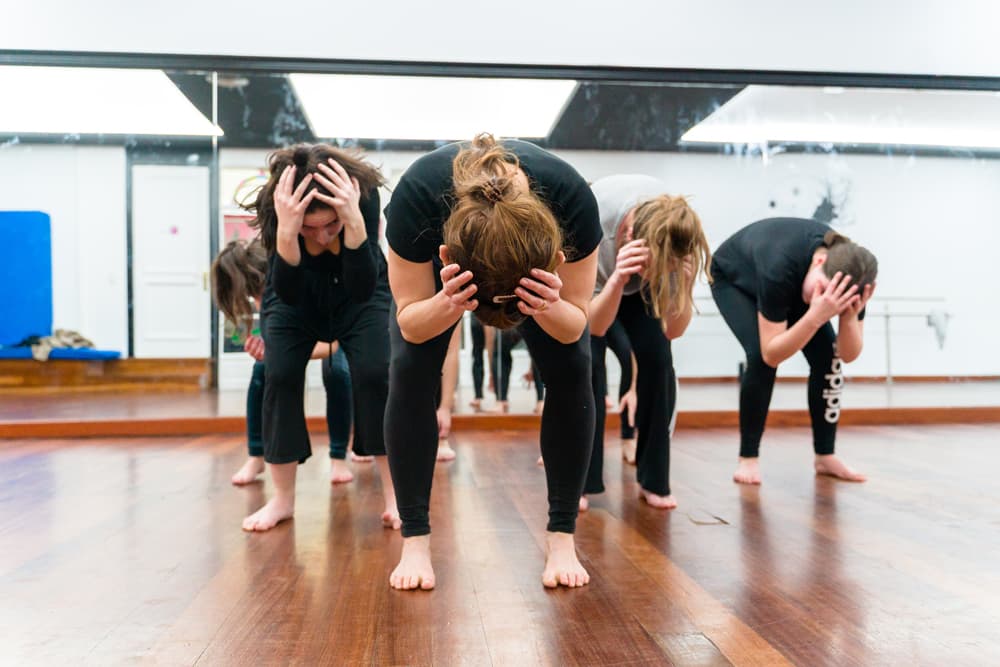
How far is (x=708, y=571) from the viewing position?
137 centimetres

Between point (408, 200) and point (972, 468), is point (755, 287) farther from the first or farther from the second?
point (408, 200)

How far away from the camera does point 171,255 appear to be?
392cm

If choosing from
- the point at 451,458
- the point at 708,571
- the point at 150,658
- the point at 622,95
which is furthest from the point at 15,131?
the point at 708,571

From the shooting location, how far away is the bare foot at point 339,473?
227cm

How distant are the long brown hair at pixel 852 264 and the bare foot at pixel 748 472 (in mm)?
632

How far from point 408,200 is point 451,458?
5.16 feet

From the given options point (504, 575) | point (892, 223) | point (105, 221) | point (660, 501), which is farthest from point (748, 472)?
point (105, 221)

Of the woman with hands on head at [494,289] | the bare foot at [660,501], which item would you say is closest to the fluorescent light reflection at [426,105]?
the bare foot at [660,501]

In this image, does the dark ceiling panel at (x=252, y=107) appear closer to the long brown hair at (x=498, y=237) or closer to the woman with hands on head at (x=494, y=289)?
the woman with hands on head at (x=494, y=289)

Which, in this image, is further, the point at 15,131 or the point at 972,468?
the point at 15,131

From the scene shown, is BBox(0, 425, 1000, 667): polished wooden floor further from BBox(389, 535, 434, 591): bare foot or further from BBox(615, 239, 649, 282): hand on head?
BBox(615, 239, 649, 282): hand on head

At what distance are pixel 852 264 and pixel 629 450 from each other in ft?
3.41

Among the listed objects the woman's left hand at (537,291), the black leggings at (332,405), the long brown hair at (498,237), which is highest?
the long brown hair at (498,237)

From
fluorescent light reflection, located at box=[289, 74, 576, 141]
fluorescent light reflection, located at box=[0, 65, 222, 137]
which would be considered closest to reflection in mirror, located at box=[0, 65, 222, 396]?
fluorescent light reflection, located at box=[0, 65, 222, 137]
